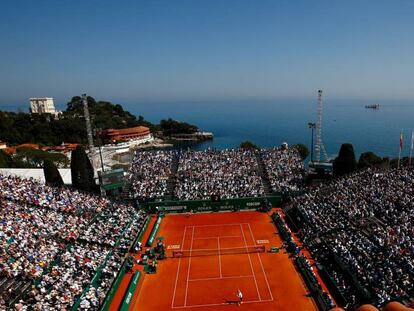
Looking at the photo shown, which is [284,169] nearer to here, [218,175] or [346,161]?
[346,161]

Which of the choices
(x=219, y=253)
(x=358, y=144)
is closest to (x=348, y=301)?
(x=219, y=253)

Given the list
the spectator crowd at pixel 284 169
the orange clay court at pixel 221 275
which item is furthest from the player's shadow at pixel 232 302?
A: the spectator crowd at pixel 284 169

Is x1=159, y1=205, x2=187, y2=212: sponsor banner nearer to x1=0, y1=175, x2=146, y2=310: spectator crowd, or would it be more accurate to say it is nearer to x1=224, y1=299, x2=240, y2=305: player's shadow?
x1=0, y1=175, x2=146, y2=310: spectator crowd

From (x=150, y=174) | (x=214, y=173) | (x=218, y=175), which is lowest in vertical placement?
(x=218, y=175)

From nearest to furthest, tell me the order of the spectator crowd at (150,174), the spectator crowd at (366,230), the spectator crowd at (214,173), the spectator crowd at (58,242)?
the spectator crowd at (58,242) → the spectator crowd at (366,230) → the spectator crowd at (214,173) → the spectator crowd at (150,174)

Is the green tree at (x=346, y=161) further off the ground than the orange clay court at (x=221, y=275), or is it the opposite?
the green tree at (x=346, y=161)

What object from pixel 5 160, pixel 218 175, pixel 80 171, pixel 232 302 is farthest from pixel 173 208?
pixel 5 160

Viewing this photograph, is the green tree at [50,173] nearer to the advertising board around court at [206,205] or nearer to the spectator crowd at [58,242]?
the spectator crowd at [58,242]
